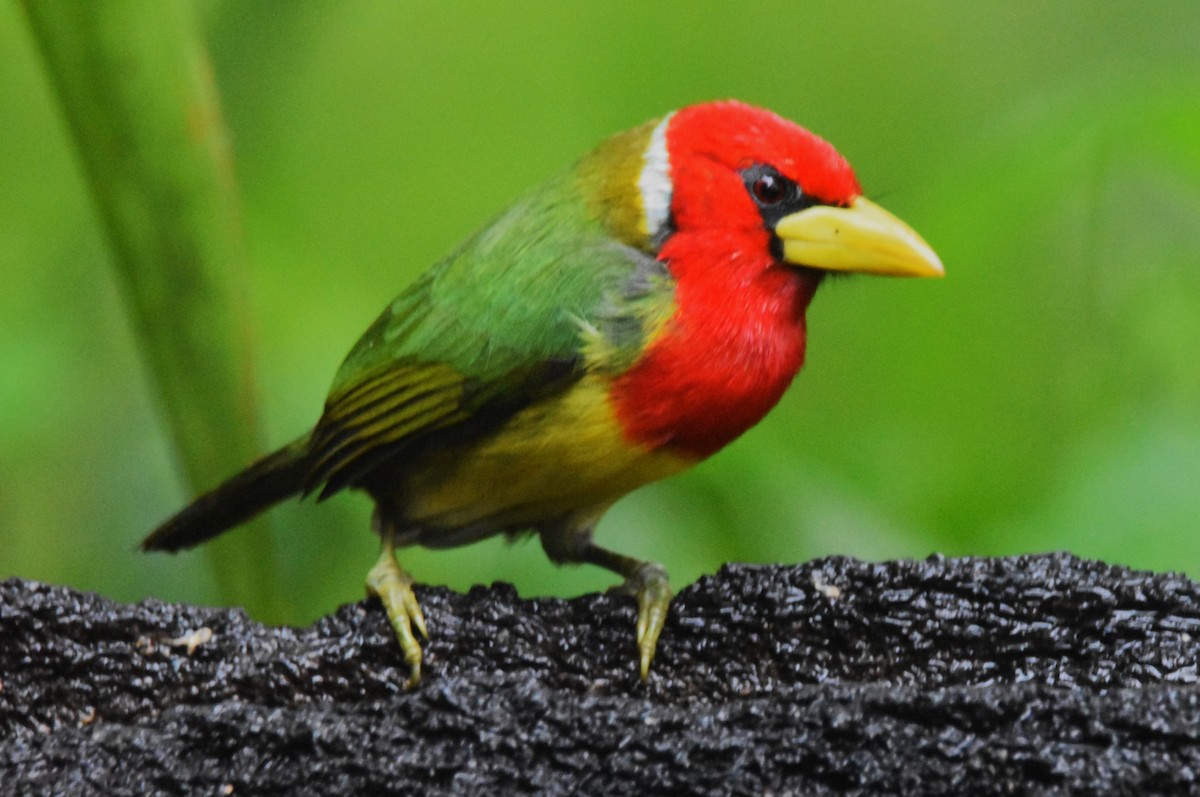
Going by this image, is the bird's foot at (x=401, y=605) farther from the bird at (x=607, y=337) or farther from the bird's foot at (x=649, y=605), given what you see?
the bird's foot at (x=649, y=605)

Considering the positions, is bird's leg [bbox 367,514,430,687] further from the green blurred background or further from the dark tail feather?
the green blurred background

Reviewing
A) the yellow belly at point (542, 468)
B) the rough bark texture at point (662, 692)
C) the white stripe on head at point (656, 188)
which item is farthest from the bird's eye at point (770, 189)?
the rough bark texture at point (662, 692)

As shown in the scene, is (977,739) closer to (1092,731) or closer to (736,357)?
(1092,731)

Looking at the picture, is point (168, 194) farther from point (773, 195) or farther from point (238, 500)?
point (773, 195)

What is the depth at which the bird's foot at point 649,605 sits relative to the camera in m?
1.84

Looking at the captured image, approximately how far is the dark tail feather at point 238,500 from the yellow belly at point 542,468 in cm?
21

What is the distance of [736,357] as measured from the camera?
1.98m

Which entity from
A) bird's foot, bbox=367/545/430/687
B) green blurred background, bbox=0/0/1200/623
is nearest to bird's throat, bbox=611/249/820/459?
bird's foot, bbox=367/545/430/687

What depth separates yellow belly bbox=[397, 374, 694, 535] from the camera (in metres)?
1.97

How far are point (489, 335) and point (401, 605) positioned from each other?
399 millimetres

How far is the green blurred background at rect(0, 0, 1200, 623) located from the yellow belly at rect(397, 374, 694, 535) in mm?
670

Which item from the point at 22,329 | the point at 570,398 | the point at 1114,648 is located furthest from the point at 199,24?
the point at 1114,648

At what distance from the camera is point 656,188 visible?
2.13 m

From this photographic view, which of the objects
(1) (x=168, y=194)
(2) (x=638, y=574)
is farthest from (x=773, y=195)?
(1) (x=168, y=194)
